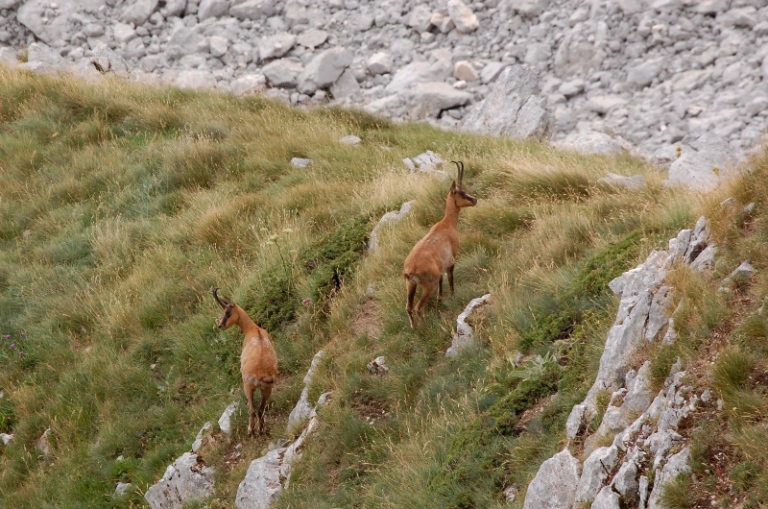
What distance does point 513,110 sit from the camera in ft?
Answer: 60.5

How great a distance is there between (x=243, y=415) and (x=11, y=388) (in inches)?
144

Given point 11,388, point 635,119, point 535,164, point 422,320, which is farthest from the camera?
point 635,119

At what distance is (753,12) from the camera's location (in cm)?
2016

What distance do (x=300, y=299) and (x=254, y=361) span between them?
1.83 metres

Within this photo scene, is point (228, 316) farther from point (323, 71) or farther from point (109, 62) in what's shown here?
point (323, 71)

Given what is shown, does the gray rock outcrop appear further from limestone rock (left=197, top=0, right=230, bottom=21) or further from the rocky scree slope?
limestone rock (left=197, top=0, right=230, bottom=21)

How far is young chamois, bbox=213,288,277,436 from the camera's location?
317 inches

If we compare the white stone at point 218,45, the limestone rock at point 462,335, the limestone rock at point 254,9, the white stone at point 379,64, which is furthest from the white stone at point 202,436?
the limestone rock at point 254,9

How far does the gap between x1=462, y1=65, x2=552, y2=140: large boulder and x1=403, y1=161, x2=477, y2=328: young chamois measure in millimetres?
8608

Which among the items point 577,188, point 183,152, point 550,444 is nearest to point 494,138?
point 577,188

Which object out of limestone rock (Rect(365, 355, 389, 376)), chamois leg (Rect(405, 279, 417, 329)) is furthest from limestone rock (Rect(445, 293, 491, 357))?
limestone rock (Rect(365, 355, 389, 376))

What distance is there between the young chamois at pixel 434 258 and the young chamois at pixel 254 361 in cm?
146

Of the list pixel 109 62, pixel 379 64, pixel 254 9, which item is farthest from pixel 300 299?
pixel 254 9

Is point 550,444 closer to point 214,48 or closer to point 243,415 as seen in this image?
point 243,415
